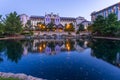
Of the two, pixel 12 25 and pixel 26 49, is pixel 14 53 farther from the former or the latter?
pixel 12 25

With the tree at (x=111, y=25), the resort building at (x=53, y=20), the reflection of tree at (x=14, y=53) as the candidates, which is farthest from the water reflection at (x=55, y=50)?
the resort building at (x=53, y=20)

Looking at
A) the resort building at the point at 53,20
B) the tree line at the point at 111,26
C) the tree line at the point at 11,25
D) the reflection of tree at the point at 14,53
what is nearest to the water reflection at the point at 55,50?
the reflection of tree at the point at 14,53

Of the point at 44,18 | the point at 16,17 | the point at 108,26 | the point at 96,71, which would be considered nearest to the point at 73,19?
the point at 44,18

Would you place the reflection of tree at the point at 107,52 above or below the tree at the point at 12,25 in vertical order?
below

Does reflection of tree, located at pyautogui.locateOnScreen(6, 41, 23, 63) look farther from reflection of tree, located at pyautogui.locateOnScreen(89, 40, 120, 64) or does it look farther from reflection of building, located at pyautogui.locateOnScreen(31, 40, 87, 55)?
reflection of tree, located at pyautogui.locateOnScreen(89, 40, 120, 64)

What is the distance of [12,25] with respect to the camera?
7238 centimetres

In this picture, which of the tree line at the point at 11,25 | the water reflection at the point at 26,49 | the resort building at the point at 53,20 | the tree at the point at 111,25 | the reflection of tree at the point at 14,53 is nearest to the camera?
the reflection of tree at the point at 14,53

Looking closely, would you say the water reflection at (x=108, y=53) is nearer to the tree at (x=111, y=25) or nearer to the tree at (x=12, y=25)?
the tree at (x=111, y=25)

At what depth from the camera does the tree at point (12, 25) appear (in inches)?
2805

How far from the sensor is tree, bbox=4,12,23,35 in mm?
71250

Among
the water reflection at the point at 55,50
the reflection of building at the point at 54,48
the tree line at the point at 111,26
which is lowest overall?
the reflection of building at the point at 54,48

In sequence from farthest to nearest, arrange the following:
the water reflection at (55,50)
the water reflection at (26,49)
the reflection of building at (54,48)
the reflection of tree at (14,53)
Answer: the reflection of building at (54,48) → the water reflection at (26,49) → the water reflection at (55,50) → the reflection of tree at (14,53)

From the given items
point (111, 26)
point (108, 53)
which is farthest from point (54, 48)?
point (111, 26)

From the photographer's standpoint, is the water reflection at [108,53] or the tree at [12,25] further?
the tree at [12,25]
